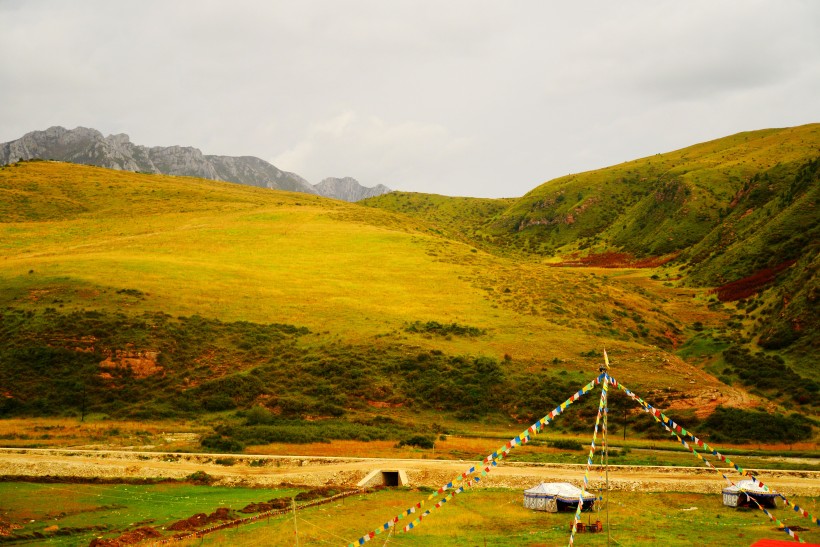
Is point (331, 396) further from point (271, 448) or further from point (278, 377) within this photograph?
point (271, 448)

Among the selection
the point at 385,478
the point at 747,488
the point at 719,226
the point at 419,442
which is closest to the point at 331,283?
the point at 419,442

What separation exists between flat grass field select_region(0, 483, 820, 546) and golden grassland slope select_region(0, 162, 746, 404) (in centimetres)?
2595

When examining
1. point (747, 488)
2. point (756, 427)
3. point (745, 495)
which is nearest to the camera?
point (747, 488)

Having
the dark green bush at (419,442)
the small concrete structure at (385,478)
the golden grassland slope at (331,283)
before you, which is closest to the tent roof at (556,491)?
the small concrete structure at (385,478)

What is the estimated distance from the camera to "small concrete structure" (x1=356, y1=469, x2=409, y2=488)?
1341 inches

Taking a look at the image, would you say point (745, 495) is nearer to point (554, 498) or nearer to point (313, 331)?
point (554, 498)

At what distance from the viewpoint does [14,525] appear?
950 inches

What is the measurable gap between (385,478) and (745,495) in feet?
55.7

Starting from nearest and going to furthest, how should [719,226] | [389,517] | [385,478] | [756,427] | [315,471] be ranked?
1. [389,517]
2. [385,478]
3. [315,471]
4. [756,427]
5. [719,226]

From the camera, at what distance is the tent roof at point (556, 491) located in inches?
1102

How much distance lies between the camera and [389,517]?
26391mm

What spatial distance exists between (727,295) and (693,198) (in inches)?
2414

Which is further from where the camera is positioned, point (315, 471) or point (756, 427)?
point (756, 427)

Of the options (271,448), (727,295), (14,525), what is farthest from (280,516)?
(727,295)
